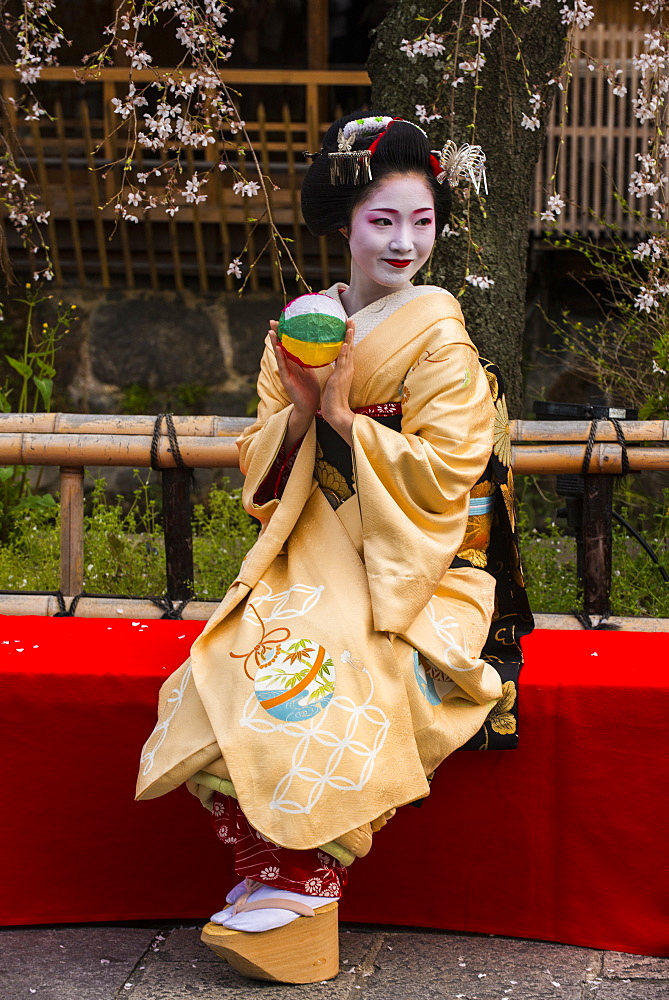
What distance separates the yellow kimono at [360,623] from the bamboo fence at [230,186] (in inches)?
158

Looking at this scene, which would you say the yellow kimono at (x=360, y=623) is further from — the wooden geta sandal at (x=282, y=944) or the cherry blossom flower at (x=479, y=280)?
the cherry blossom flower at (x=479, y=280)

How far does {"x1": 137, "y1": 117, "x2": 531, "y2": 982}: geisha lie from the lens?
195 centimetres

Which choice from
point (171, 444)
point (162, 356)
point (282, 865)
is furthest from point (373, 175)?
point (162, 356)

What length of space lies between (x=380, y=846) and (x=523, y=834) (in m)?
0.33

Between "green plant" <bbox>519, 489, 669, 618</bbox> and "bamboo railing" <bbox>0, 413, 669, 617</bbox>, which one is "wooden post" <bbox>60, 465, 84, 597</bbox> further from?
"green plant" <bbox>519, 489, 669, 618</bbox>

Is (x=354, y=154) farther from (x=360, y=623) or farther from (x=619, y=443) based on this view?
(x=619, y=443)

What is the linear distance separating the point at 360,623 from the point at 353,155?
983 millimetres

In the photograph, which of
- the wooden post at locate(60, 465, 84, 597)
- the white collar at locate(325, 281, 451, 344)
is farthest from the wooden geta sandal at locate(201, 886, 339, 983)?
the wooden post at locate(60, 465, 84, 597)

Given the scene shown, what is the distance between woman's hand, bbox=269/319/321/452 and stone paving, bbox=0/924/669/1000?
1.16 metres

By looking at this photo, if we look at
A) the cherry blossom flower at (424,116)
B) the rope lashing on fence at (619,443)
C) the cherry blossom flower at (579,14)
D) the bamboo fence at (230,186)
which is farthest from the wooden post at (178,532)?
the bamboo fence at (230,186)

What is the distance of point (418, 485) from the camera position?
6.90 ft

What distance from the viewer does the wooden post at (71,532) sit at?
334cm

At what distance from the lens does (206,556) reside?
4.13m

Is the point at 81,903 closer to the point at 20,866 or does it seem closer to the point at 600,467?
the point at 20,866
